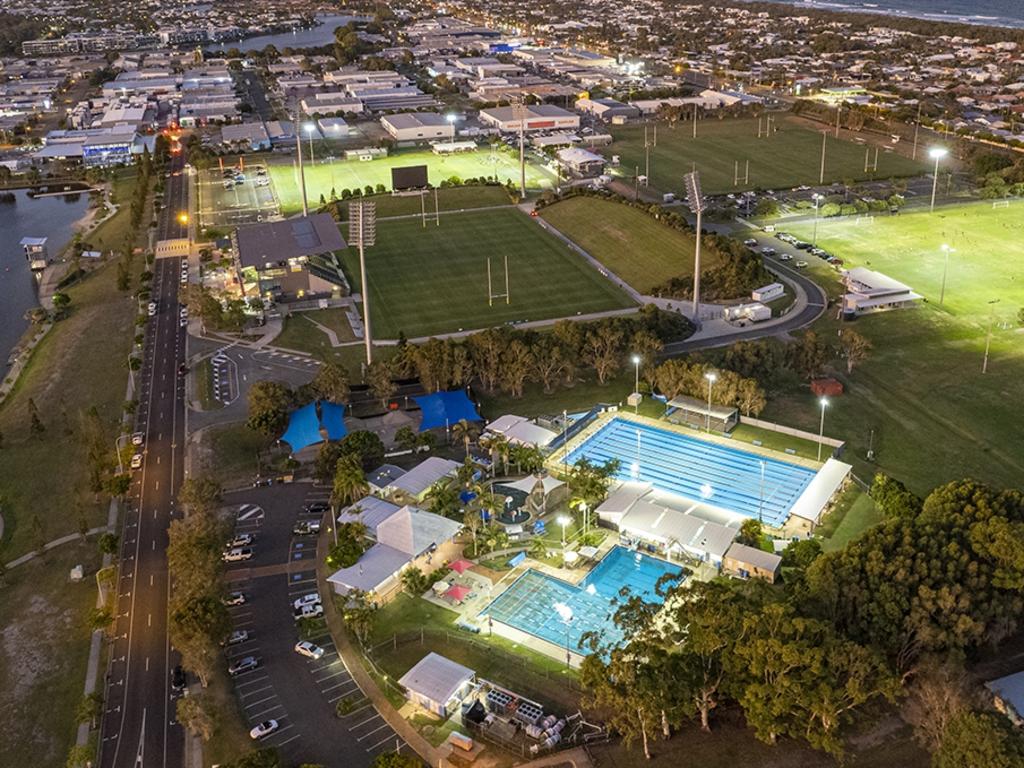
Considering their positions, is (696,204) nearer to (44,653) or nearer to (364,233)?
(364,233)

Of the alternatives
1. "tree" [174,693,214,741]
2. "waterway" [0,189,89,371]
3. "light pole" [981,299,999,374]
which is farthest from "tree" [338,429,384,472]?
"light pole" [981,299,999,374]

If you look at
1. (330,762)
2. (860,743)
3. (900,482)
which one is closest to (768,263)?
(900,482)

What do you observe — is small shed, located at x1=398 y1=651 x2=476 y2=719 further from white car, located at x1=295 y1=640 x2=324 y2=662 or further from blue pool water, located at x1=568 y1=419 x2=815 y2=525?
blue pool water, located at x1=568 y1=419 x2=815 y2=525

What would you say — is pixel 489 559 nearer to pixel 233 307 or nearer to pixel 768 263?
pixel 233 307

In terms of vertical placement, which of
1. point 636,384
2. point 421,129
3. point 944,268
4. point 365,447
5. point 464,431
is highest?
point 421,129

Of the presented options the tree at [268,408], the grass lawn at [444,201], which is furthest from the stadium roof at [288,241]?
the tree at [268,408]

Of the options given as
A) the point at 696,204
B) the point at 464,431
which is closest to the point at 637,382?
the point at 464,431

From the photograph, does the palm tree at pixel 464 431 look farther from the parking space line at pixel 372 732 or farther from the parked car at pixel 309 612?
the parking space line at pixel 372 732
